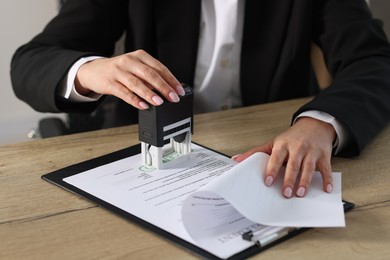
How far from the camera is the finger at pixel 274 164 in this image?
32.4 inches

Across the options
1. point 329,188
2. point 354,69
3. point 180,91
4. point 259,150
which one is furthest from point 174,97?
point 354,69

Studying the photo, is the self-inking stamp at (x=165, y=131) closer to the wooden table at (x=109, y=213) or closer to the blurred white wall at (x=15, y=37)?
the wooden table at (x=109, y=213)

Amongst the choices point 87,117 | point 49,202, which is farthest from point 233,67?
point 49,202

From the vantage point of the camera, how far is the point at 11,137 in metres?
1.83

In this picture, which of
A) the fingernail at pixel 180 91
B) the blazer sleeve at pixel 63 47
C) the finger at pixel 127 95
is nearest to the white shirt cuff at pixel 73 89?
the blazer sleeve at pixel 63 47

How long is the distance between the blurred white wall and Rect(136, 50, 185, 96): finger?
0.86 meters

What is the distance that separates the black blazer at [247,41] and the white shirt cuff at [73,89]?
0.03m

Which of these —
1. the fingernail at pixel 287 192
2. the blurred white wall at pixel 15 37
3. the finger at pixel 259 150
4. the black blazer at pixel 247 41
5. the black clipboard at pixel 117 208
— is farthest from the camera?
the blurred white wall at pixel 15 37

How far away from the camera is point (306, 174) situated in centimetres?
85

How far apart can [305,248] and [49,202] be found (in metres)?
0.36

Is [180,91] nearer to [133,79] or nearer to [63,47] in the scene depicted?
[133,79]

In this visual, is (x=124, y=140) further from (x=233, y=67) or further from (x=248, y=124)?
(x=233, y=67)

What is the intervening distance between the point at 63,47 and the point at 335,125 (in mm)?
621

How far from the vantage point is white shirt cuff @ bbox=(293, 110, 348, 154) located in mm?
977
